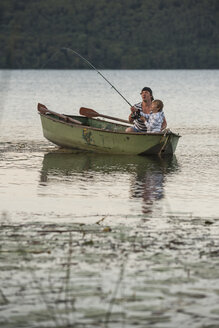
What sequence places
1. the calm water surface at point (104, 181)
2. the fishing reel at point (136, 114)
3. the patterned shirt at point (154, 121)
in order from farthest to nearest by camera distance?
1. the fishing reel at point (136, 114)
2. the patterned shirt at point (154, 121)
3. the calm water surface at point (104, 181)

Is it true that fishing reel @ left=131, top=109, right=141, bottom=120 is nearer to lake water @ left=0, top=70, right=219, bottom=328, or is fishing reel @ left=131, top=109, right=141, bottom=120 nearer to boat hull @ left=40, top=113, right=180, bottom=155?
boat hull @ left=40, top=113, right=180, bottom=155

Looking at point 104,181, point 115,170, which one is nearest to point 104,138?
point 115,170

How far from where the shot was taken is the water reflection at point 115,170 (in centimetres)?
1118

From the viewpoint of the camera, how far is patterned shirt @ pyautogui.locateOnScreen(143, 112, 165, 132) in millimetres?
14758

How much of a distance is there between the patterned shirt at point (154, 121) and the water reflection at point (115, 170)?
0.55 meters

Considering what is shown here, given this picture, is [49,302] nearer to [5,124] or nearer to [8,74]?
[8,74]

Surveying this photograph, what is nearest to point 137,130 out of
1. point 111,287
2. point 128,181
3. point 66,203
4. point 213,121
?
point 128,181

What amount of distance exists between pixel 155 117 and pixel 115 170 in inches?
62.9

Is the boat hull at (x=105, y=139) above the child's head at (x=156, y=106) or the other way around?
the other way around
